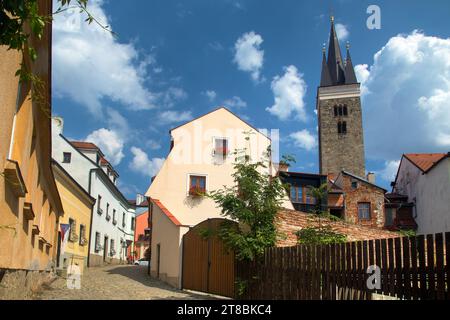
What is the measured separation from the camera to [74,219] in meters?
23.4

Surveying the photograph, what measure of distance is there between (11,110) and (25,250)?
354cm

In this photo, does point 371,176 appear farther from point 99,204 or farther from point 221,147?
point 221,147

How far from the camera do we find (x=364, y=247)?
23.5ft

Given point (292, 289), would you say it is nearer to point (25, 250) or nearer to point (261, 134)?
point (25, 250)

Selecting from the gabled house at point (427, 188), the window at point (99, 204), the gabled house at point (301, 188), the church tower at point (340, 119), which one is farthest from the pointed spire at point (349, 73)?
the window at point (99, 204)

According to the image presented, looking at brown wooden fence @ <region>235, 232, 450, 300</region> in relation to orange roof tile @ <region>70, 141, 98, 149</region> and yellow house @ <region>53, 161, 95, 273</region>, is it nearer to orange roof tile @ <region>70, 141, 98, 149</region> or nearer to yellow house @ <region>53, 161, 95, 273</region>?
yellow house @ <region>53, 161, 95, 273</region>

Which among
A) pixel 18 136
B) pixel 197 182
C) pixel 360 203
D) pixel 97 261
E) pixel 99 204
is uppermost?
pixel 360 203

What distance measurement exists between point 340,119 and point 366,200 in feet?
135

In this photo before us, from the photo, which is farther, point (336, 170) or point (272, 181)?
point (336, 170)

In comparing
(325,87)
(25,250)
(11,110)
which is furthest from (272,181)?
(325,87)

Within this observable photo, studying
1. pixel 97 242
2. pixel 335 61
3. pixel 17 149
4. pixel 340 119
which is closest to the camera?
pixel 17 149

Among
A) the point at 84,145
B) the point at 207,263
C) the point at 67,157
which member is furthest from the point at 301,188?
the point at 207,263

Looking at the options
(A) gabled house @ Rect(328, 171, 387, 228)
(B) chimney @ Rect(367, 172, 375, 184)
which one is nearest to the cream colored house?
(A) gabled house @ Rect(328, 171, 387, 228)
